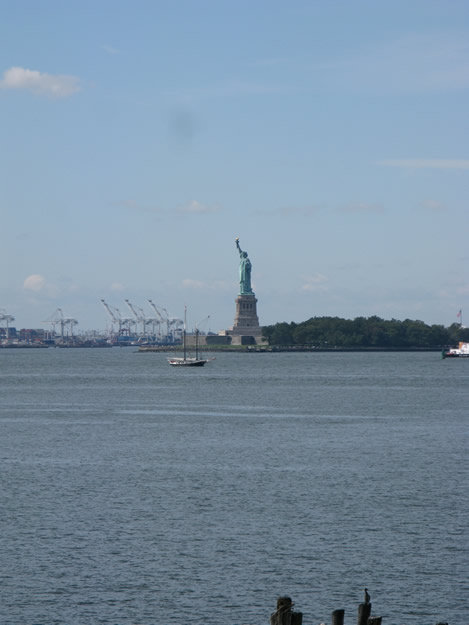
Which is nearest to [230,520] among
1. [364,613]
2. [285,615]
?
[364,613]

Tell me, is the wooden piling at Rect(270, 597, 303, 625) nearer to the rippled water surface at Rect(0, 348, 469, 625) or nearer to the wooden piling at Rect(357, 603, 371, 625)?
the wooden piling at Rect(357, 603, 371, 625)

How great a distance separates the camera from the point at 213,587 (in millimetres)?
31141

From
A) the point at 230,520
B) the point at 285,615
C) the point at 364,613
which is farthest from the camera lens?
the point at 230,520

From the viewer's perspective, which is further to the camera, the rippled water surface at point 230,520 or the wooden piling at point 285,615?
the rippled water surface at point 230,520

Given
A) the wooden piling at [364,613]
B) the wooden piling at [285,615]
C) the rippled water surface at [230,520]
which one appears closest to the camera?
the wooden piling at [285,615]

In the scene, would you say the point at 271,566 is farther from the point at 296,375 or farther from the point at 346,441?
the point at 296,375

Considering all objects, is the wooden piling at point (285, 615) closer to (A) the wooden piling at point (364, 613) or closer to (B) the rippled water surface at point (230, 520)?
(A) the wooden piling at point (364, 613)

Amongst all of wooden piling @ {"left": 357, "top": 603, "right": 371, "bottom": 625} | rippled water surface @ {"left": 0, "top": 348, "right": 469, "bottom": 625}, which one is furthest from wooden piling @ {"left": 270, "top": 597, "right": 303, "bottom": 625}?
rippled water surface @ {"left": 0, "top": 348, "right": 469, "bottom": 625}

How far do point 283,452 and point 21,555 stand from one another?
28.9 m

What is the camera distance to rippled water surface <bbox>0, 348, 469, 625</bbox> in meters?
29.9

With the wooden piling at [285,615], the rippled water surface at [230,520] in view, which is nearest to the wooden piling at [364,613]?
the wooden piling at [285,615]

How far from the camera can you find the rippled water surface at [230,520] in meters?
29.9

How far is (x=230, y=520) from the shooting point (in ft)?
131

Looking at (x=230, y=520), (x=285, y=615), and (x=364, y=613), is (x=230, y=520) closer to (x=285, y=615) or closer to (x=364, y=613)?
(x=364, y=613)
